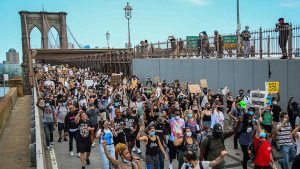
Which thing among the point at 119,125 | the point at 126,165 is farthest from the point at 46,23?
the point at 126,165

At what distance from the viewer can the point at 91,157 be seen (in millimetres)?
12422

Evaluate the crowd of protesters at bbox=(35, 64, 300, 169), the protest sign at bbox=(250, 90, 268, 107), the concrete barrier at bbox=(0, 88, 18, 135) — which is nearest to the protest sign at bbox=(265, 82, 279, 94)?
the crowd of protesters at bbox=(35, 64, 300, 169)

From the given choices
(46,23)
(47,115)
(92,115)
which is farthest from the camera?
(46,23)

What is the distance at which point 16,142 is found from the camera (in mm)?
21531

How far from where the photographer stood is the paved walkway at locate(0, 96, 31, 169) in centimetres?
1645

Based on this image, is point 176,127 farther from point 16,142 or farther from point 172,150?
point 16,142

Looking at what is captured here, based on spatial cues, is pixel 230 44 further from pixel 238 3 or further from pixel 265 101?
pixel 265 101

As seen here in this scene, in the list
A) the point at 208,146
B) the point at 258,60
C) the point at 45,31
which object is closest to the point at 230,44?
the point at 258,60

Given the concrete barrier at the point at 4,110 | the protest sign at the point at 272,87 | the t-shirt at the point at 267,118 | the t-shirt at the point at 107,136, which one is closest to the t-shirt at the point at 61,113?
the t-shirt at the point at 107,136

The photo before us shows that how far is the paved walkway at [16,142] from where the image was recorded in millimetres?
16453

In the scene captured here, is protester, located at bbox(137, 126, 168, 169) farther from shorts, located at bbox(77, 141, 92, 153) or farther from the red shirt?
shorts, located at bbox(77, 141, 92, 153)

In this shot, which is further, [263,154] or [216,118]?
[216,118]

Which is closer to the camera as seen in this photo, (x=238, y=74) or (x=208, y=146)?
(x=208, y=146)

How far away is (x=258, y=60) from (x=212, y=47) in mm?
5210
